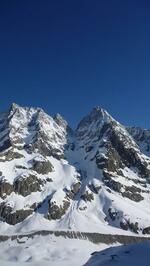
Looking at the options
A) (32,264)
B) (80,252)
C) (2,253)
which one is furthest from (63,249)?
(32,264)

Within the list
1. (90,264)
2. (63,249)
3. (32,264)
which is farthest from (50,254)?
(90,264)

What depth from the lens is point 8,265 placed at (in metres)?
149

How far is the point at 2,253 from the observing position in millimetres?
196500

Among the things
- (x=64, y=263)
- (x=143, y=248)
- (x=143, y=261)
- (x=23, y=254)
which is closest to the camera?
(x=143, y=261)

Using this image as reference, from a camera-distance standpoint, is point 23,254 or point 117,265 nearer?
point 117,265

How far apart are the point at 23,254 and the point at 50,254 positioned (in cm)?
1202

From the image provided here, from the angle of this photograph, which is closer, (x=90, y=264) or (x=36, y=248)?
(x=90, y=264)

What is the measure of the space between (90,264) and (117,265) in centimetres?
1034

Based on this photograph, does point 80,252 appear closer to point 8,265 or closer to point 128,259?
point 8,265

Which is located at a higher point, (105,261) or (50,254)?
(50,254)

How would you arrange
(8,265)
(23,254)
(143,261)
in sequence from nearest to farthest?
(143,261) → (8,265) → (23,254)

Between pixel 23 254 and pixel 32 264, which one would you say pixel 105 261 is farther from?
pixel 23 254

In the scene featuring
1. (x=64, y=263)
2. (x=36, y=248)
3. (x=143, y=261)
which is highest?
(x=36, y=248)

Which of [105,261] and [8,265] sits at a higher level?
[8,265]
